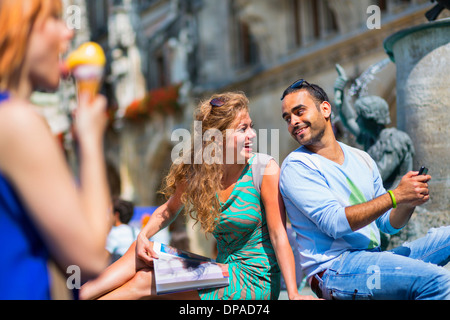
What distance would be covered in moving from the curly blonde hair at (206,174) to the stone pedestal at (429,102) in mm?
1595

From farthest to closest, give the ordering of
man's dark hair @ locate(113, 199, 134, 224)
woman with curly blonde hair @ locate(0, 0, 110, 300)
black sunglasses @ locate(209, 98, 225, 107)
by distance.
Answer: man's dark hair @ locate(113, 199, 134, 224)
black sunglasses @ locate(209, 98, 225, 107)
woman with curly blonde hair @ locate(0, 0, 110, 300)

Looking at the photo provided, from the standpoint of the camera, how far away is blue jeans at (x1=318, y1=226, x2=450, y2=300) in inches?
86.1

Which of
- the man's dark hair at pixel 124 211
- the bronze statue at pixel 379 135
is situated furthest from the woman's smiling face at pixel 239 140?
the man's dark hair at pixel 124 211

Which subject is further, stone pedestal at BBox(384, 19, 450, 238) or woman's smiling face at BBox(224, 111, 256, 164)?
stone pedestal at BBox(384, 19, 450, 238)

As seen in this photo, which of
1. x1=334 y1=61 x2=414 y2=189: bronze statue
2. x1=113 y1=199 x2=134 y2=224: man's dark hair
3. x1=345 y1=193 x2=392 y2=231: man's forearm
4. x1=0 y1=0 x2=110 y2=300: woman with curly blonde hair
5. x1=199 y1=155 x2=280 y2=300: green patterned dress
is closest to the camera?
x1=0 y1=0 x2=110 y2=300: woman with curly blonde hair

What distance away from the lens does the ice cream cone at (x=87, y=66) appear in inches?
52.7

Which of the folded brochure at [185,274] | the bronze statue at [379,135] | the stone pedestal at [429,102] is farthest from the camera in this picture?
the bronze statue at [379,135]

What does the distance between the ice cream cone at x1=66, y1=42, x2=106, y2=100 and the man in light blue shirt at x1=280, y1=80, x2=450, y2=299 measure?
1361mm

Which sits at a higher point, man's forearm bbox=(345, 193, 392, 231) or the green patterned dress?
man's forearm bbox=(345, 193, 392, 231)

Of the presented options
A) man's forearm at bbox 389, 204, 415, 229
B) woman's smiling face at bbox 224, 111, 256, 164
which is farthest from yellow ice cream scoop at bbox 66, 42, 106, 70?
man's forearm at bbox 389, 204, 415, 229

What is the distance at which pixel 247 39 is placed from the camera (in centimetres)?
1631

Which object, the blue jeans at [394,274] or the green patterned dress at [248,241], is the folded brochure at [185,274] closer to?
the green patterned dress at [248,241]

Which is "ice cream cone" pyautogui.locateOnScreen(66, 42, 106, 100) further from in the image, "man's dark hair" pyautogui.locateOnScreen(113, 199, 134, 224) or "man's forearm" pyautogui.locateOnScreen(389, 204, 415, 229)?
"man's dark hair" pyautogui.locateOnScreen(113, 199, 134, 224)

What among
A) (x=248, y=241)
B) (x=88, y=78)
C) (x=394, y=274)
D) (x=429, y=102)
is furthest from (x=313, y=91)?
(x=88, y=78)
